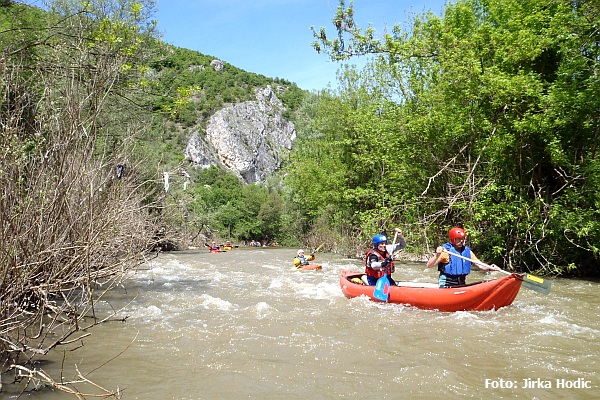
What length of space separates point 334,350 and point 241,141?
87524 mm

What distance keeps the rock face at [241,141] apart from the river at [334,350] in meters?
74.8

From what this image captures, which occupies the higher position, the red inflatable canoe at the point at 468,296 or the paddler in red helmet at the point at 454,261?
the paddler in red helmet at the point at 454,261

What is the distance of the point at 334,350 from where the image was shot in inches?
222

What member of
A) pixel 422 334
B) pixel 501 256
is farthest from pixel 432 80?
pixel 422 334

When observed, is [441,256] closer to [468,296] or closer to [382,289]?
[468,296]

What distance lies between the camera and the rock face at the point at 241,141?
3344 inches

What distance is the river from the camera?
4.37 m

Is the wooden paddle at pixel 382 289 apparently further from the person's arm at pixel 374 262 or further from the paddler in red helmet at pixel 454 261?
the paddler in red helmet at pixel 454 261

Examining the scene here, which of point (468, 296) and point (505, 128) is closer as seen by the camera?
point (468, 296)

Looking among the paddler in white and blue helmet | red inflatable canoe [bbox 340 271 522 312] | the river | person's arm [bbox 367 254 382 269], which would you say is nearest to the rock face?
the paddler in white and blue helmet

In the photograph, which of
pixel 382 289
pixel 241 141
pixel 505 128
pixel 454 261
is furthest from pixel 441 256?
pixel 241 141

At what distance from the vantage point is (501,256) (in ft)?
42.5

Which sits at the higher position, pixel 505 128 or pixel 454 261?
pixel 505 128

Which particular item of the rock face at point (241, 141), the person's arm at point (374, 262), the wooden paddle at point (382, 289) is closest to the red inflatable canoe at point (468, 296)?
the wooden paddle at point (382, 289)
